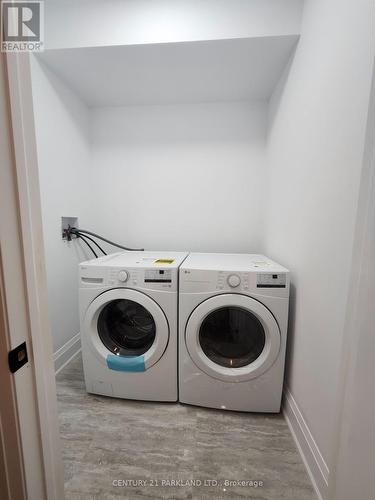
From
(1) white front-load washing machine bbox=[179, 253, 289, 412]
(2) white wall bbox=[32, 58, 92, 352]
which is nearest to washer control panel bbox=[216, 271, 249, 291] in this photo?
(1) white front-load washing machine bbox=[179, 253, 289, 412]

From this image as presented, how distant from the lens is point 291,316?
117cm

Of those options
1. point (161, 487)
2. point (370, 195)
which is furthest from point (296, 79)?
point (161, 487)

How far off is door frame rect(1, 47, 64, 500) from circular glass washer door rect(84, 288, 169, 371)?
0.64 meters

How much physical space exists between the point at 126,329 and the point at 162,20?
180 centimetres

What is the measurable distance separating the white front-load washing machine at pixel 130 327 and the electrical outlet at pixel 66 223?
52 cm

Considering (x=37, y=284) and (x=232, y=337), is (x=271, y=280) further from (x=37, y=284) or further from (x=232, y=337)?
(x=37, y=284)

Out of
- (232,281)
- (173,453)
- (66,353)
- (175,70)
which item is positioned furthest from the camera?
(66,353)

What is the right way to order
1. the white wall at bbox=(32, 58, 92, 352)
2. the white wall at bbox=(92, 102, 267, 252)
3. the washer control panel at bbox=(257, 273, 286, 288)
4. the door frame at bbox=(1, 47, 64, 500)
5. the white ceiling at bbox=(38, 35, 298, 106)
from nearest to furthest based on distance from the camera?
the door frame at bbox=(1, 47, 64, 500) → the washer control panel at bbox=(257, 273, 286, 288) → the white ceiling at bbox=(38, 35, 298, 106) → the white wall at bbox=(32, 58, 92, 352) → the white wall at bbox=(92, 102, 267, 252)

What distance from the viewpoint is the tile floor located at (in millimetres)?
851

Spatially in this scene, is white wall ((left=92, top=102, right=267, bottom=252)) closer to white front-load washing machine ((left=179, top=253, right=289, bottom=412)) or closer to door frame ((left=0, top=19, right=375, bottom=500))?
white front-load washing machine ((left=179, top=253, right=289, bottom=412))

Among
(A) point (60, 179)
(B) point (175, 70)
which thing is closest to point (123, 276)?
(A) point (60, 179)

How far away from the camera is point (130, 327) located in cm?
131

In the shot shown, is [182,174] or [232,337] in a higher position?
[182,174]

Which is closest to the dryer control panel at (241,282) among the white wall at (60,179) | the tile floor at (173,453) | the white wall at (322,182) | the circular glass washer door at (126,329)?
the white wall at (322,182)
